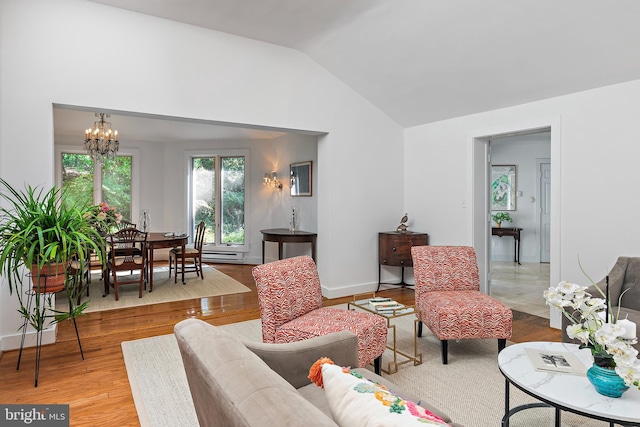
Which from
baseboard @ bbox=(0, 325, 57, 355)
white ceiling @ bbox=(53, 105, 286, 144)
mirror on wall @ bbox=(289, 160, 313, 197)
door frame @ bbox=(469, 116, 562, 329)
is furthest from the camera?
mirror on wall @ bbox=(289, 160, 313, 197)

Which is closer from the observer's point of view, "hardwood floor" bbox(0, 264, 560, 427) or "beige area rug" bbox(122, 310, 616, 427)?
"beige area rug" bbox(122, 310, 616, 427)

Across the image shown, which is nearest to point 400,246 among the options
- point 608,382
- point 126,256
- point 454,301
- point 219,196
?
point 454,301

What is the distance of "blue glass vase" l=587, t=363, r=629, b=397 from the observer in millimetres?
1524

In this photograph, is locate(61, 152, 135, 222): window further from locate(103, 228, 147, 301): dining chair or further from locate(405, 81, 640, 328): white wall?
locate(405, 81, 640, 328): white wall

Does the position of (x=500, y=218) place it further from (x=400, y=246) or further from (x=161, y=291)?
(x=161, y=291)

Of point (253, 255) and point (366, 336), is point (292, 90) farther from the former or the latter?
point (253, 255)

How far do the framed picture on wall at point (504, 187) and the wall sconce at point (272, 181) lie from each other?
461 centimetres

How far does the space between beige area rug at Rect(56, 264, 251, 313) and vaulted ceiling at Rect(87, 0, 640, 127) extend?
3.23 m

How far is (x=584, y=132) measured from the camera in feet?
11.4

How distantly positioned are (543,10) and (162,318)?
14.7ft

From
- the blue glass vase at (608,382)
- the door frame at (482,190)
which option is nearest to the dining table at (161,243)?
the door frame at (482,190)

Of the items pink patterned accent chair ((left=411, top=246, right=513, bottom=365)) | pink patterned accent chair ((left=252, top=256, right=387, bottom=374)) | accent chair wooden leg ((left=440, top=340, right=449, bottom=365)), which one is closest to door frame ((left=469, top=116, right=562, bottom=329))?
pink patterned accent chair ((left=411, top=246, right=513, bottom=365))

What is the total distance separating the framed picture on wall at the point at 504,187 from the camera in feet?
26.5

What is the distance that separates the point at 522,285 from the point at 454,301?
334 centimetres
